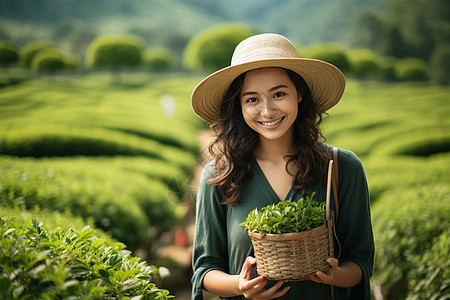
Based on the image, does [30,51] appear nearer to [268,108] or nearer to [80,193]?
[80,193]

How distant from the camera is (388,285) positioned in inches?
130

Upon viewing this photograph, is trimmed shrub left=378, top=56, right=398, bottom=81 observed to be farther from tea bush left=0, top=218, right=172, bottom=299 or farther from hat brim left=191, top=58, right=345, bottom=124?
tea bush left=0, top=218, right=172, bottom=299

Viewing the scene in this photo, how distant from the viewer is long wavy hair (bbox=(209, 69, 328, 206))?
67.0 inches

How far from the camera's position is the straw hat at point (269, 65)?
64.4 inches

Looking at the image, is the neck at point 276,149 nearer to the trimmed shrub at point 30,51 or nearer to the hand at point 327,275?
the hand at point 327,275

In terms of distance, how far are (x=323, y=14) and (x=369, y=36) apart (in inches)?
308

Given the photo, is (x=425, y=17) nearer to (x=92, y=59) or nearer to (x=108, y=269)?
(x=108, y=269)

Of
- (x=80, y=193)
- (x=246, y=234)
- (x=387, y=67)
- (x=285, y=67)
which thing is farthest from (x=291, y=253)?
(x=387, y=67)

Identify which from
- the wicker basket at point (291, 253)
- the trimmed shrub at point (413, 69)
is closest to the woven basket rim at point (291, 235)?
the wicker basket at point (291, 253)

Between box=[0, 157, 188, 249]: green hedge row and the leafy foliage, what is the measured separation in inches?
68.0

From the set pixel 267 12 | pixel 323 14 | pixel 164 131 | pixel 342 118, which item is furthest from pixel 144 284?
pixel 267 12

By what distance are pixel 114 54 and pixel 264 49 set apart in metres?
22.4

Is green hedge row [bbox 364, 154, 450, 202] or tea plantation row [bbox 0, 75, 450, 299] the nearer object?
tea plantation row [bbox 0, 75, 450, 299]

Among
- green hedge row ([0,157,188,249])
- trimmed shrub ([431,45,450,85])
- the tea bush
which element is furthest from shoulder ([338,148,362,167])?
trimmed shrub ([431,45,450,85])
